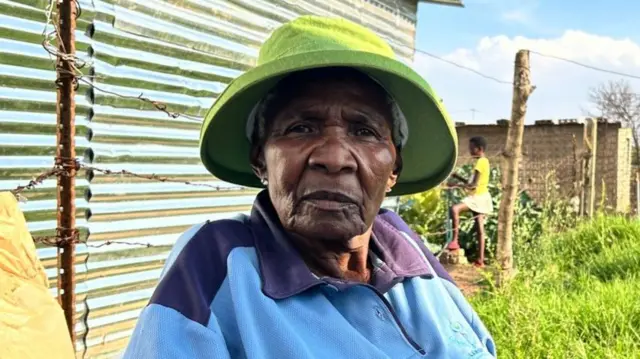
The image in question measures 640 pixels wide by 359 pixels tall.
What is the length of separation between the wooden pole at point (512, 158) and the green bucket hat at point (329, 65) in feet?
10.4

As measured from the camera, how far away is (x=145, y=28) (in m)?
3.41

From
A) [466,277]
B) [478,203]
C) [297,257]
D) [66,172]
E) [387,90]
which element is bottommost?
[466,277]

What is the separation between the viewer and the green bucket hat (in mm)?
1307

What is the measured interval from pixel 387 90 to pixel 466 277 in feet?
21.7

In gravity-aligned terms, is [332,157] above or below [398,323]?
above

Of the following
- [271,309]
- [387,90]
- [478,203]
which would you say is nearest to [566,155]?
[478,203]

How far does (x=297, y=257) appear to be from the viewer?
4.35 feet

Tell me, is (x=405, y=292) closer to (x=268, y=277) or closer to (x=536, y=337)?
(x=268, y=277)

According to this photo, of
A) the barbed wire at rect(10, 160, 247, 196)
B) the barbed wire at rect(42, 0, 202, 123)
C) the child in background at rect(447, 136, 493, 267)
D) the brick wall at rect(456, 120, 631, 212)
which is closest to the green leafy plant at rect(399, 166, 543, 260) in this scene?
the child in background at rect(447, 136, 493, 267)

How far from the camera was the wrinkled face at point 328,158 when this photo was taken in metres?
1.34

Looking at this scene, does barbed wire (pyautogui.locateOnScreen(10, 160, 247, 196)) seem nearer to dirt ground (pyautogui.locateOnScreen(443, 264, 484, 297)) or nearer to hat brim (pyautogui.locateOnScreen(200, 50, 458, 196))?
hat brim (pyautogui.locateOnScreen(200, 50, 458, 196))

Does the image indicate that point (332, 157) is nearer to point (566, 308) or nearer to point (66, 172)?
point (66, 172)

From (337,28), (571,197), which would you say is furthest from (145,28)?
(571,197)

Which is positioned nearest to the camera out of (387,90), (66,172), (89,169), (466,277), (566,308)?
(387,90)
